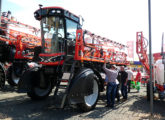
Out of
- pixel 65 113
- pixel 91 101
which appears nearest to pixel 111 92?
pixel 91 101

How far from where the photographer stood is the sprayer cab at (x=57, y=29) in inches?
249

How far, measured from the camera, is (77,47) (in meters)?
5.57

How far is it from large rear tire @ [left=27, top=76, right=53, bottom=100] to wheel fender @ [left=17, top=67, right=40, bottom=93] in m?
0.25

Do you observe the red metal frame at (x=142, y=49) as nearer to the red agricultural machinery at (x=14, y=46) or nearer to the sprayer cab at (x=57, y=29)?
the sprayer cab at (x=57, y=29)

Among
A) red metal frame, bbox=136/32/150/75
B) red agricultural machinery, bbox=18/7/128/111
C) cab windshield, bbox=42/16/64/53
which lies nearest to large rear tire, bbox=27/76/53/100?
red agricultural machinery, bbox=18/7/128/111

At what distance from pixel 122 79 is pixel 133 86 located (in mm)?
5172

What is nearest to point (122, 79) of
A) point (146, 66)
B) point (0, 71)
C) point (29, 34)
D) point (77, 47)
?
point (146, 66)

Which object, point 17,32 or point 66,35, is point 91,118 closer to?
point 66,35

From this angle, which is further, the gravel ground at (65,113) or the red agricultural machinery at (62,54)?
the red agricultural machinery at (62,54)

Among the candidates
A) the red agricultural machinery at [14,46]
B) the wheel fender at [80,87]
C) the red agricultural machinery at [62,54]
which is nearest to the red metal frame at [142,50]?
the red agricultural machinery at [62,54]

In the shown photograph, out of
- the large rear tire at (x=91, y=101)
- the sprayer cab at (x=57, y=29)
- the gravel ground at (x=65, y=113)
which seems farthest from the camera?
the sprayer cab at (x=57, y=29)

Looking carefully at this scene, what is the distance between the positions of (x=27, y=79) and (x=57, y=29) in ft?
7.49

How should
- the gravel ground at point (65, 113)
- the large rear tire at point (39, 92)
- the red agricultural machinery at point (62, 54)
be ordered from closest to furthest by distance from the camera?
the gravel ground at point (65, 113) < the red agricultural machinery at point (62, 54) < the large rear tire at point (39, 92)

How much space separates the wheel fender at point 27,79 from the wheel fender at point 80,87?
2293 mm
